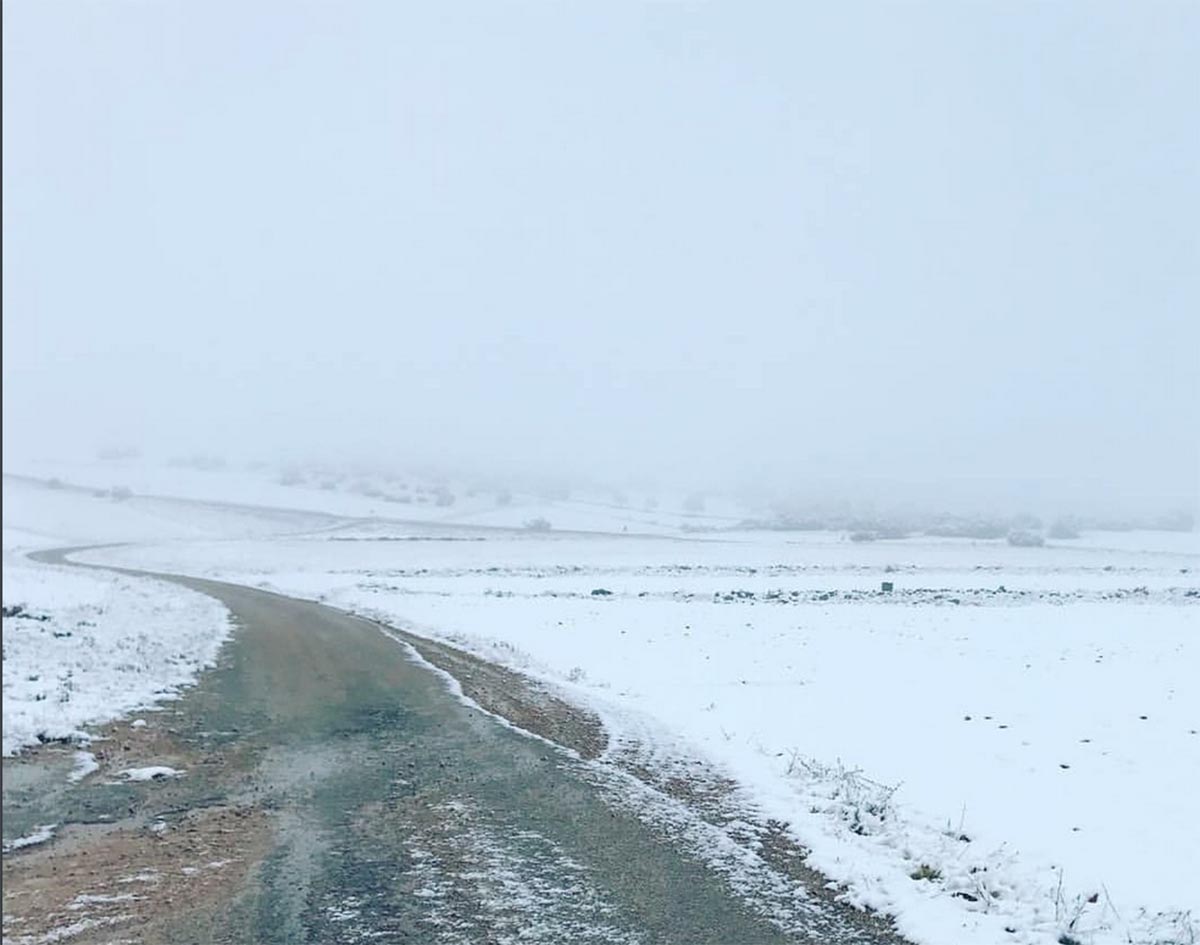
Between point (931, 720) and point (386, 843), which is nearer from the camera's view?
point (386, 843)

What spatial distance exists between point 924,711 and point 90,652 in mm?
16567

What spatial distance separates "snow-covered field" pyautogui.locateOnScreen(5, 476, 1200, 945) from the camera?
8445 millimetres

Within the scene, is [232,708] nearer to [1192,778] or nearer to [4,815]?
Result: [4,815]

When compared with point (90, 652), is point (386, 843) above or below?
above

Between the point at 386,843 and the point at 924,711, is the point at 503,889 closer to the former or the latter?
the point at 386,843

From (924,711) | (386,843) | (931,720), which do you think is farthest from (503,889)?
(924,711)

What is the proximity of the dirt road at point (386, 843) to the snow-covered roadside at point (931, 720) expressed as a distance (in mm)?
1063

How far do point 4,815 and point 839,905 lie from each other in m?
8.22

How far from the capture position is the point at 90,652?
1922 centimetres

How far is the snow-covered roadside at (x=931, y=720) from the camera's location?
8.41m

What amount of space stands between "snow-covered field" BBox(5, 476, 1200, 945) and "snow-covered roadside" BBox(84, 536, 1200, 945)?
5cm

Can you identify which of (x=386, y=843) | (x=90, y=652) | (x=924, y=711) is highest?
(x=924, y=711)

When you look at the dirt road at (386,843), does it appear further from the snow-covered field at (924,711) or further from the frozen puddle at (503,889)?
the snow-covered field at (924,711)

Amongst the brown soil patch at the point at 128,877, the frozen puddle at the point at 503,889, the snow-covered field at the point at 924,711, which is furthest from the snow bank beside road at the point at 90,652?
the frozen puddle at the point at 503,889
